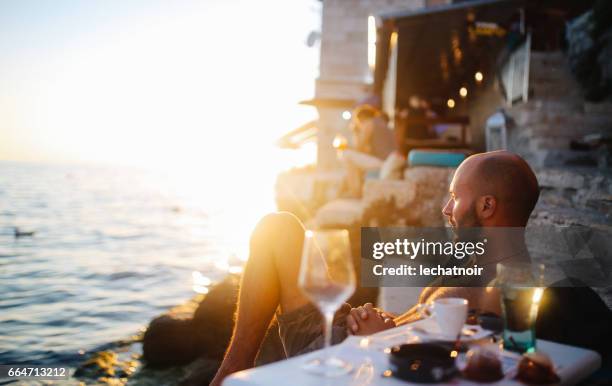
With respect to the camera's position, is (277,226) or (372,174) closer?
(277,226)

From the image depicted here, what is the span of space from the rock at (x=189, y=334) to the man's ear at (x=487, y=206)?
13.7ft

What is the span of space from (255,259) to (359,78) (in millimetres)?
18066

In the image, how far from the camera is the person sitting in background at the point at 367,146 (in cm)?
850

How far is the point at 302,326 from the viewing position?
2320mm

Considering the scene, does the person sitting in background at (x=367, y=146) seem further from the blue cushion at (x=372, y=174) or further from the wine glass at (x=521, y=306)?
the wine glass at (x=521, y=306)

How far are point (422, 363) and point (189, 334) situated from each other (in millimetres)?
4994

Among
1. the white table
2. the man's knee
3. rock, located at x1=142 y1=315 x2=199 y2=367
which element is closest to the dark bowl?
the white table

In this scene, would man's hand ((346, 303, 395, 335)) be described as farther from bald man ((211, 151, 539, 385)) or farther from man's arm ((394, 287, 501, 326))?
man's arm ((394, 287, 501, 326))

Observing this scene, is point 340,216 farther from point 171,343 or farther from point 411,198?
point 171,343

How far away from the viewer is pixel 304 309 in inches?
92.3

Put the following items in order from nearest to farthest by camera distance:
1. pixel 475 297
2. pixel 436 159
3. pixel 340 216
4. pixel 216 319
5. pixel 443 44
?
pixel 475 297 < pixel 216 319 < pixel 436 159 < pixel 340 216 < pixel 443 44

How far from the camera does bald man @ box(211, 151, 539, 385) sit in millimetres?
2166

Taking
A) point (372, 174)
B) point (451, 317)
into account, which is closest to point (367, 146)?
point (372, 174)

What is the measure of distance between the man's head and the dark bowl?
1083 millimetres
